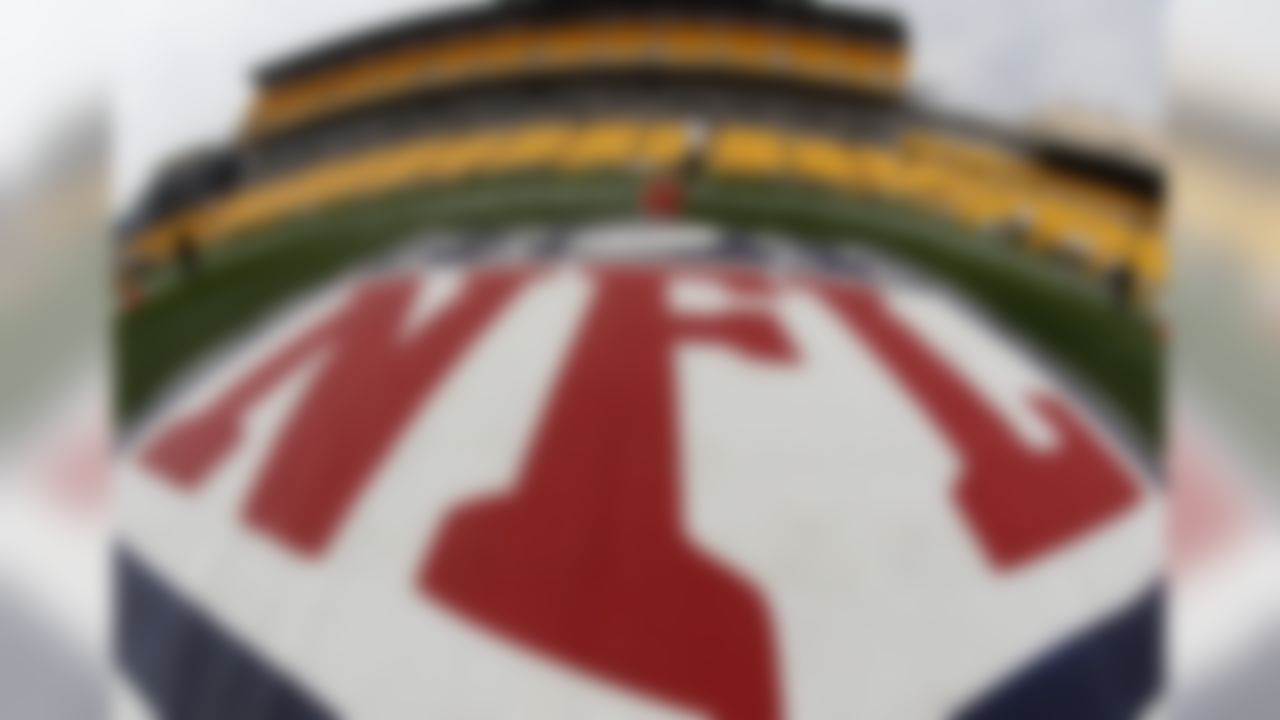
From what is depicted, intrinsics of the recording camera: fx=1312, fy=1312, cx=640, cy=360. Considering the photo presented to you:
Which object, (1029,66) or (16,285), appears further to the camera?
(16,285)

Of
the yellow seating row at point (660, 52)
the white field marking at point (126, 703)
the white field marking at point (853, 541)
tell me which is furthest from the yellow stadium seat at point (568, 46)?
the white field marking at point (126, 703)

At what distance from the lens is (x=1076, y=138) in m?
0.52

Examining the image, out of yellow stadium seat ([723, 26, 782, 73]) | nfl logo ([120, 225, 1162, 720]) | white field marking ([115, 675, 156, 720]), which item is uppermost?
yellow stadium seat ([723, 26, 782, 73])

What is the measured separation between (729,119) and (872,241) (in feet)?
0.25

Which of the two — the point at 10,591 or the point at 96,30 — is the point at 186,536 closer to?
the point at 10,591

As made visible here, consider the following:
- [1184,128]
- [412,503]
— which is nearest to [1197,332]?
[1184,128]

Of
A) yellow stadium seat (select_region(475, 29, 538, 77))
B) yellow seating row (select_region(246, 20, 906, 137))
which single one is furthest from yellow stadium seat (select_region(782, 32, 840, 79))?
yellow stadium seat (select_region(475, 29, 538, 77))

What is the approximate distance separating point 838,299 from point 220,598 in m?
0.27

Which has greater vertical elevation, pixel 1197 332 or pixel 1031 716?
pixel 1197 332

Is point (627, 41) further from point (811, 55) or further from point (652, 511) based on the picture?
point (652, 511)

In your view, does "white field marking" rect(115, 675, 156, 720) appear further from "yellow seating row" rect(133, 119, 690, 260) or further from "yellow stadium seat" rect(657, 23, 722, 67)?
"yellow stadium seat" rect(657, 23, 722, 67)

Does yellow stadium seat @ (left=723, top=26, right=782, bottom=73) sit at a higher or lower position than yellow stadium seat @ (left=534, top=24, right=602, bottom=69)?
higher

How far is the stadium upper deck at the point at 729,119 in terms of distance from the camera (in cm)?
52

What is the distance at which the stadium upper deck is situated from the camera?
0.52m
